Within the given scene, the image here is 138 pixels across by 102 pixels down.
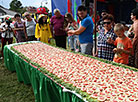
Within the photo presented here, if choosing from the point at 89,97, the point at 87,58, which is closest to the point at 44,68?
the point at 87,58

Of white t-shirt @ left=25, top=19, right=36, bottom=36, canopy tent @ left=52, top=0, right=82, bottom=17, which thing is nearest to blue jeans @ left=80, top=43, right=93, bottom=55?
white t-shirt @ left=25, top=19, right=36, bottom=36

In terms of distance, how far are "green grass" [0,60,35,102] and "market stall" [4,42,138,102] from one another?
0.68m

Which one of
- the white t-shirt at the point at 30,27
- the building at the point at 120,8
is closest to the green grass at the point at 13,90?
the white t-shirt at the point at 30,27

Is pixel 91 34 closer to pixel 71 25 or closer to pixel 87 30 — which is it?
pixel 87 30

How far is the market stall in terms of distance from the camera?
49.9 inches

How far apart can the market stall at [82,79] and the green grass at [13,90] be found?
2.23 feet

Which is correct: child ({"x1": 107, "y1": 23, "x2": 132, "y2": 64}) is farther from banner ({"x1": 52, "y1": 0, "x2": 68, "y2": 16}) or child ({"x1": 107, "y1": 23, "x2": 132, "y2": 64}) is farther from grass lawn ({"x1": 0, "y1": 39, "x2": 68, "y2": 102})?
banner ({"x1": 52, "y1": 0, "x2": 68, "y2": 16})

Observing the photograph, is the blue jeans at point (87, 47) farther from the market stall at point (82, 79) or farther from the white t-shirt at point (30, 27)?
the white t-shirt at point (30, 27)

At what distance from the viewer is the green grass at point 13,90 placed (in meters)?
2.67

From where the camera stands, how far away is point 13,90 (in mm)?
3004

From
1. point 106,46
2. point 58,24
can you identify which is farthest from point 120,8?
point 106,46

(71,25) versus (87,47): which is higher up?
(71,25)

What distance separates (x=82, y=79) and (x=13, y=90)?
2009 millimetres

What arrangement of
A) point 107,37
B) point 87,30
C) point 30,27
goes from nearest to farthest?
point 107,37
point 87,30
point 30,27
